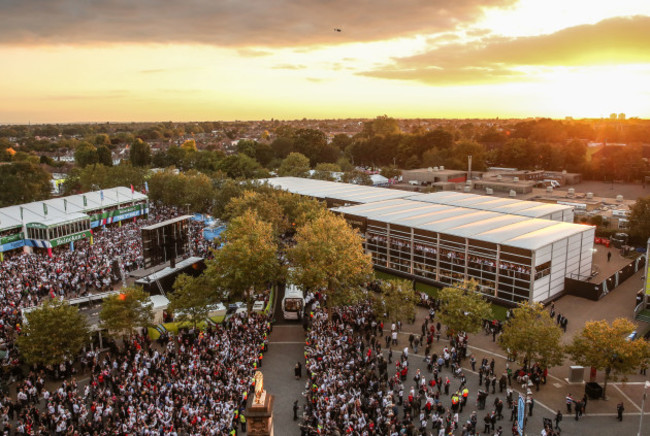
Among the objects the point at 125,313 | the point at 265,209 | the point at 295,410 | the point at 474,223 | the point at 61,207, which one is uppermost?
the point at 265,209

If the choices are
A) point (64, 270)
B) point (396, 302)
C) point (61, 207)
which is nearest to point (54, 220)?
point (61, 207)

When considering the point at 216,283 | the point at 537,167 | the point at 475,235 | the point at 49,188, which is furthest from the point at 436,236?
the point at 537,167

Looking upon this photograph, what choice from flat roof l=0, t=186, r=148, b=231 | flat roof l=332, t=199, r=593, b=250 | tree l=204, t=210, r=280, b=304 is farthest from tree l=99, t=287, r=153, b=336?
flat roof l=0, t=186, r=148, b=231

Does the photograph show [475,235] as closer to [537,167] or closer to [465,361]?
[465,361]

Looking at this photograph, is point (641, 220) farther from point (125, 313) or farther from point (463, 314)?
point (125, 313)

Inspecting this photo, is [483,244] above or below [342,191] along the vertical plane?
below
